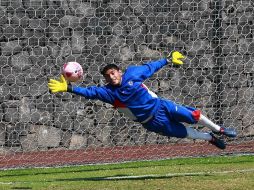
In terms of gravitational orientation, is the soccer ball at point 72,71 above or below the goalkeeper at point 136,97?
above

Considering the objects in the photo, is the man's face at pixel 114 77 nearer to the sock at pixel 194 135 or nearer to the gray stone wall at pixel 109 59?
the sock at pixel 194 135

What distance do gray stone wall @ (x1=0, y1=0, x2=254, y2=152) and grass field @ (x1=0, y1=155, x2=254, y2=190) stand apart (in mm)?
1142

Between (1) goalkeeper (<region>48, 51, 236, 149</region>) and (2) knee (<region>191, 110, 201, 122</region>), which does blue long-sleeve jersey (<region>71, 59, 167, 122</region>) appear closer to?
(1) goalkeeper (<region>48, 51, 236, 149</region>)

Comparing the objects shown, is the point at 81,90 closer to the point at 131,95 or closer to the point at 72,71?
the point at 72,71

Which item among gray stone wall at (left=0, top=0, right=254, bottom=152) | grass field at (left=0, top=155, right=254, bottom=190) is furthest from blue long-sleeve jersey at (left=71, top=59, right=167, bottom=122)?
gray stone wall at (left=0, top=0, right=254, bottom=152)

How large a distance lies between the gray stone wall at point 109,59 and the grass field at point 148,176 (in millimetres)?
1142

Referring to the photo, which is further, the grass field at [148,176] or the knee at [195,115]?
the knee at [195,115]

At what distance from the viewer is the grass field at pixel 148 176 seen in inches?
319

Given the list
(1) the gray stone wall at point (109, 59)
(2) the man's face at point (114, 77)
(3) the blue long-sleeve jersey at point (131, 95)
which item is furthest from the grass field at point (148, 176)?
(1) the gray stone wall at point (109, 59)

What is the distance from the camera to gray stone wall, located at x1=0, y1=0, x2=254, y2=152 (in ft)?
35.4

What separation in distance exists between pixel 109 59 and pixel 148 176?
2.60 m

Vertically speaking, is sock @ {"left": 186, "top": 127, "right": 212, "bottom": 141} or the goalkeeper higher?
the goalkeeper

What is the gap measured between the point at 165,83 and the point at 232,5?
1.42m

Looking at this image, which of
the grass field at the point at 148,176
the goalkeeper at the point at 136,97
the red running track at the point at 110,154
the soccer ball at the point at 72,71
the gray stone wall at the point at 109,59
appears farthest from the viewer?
the gray stone wall at the point at 109,59
